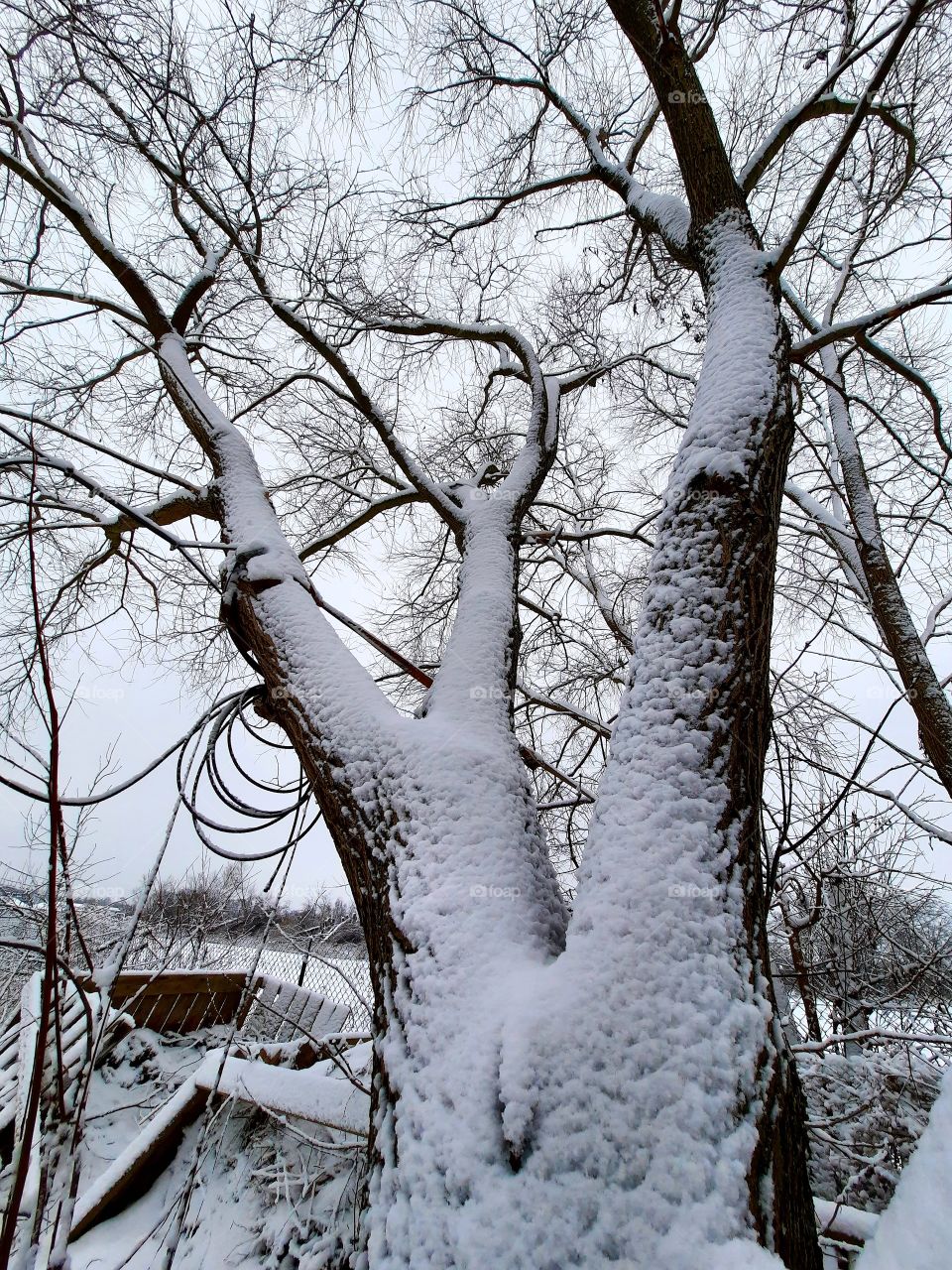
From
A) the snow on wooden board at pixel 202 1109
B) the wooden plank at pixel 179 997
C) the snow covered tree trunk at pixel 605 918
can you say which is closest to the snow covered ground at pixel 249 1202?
the snow on wooden board at pixel 202 1109

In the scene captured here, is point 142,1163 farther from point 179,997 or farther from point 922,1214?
point 922,1214

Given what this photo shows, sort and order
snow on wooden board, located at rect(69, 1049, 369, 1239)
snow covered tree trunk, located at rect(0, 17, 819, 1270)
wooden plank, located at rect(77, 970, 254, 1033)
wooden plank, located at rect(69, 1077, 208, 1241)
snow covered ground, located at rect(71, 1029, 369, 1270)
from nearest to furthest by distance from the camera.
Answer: snow covered tree trunk, located at rect(0, 17, 819, 1270) < snow covered ground, located at rect(71, 1029, 369, 1270) < snow on wooden board, located at rect(69, 1049, 369, 1239) < wooden plank, located at rect(69, 1077, 208, 1241) < wooden plank, located at rect(77, 970, 254, 1033)

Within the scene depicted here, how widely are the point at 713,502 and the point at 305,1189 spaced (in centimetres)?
262

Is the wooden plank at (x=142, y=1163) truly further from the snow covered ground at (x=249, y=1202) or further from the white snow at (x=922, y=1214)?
the white snow at (x=922, y=1214)

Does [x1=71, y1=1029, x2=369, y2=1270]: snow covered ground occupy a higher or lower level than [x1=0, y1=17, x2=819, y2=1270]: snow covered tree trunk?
lower

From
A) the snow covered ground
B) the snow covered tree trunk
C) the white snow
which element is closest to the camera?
the white snow

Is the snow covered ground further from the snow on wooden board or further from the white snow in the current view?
the white snow

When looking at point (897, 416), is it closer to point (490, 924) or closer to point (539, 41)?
point (539, 41)

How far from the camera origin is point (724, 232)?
6.63ft

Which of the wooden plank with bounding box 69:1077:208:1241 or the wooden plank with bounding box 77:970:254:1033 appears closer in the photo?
the wooden plank with bounding box 69:1077:208:1241

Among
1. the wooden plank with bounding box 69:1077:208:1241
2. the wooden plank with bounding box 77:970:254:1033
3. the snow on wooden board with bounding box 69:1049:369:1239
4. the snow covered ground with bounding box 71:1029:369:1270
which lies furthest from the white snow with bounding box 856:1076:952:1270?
the wooden plank with bounding box 77:970:254:1033

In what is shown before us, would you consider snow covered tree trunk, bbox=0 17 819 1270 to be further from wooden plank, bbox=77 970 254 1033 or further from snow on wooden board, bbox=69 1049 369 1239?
wooden plank, bbox=77 970 254 1033

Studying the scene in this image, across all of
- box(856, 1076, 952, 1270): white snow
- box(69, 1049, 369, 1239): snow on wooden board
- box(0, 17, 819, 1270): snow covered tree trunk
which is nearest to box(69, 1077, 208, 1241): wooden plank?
box(69, 1049, 369, 1239): snow on wooden board

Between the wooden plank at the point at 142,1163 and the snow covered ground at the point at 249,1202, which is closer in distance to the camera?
the snow covered ground at the point at 249,1202
